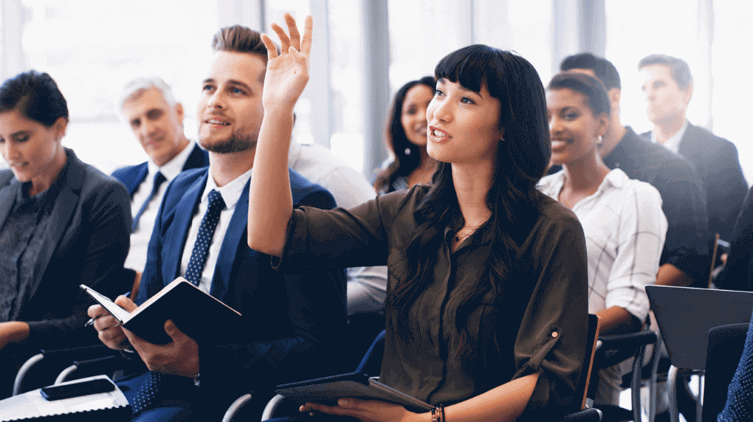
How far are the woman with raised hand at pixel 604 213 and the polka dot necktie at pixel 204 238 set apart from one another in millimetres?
914

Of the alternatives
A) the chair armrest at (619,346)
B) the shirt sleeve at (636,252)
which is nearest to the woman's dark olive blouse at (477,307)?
the chair armrest at (619,346)

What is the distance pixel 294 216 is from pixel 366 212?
18 centimetres

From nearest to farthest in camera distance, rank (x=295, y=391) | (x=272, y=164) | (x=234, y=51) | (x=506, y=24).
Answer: (x=295, y=391) < (x=272, y=164) < (x=234, y=51) < (x=506, y=24)

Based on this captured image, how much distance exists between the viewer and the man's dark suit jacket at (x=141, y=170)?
9.75 ft

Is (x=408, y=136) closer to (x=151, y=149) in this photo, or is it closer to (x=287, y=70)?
(x=151, y=149)

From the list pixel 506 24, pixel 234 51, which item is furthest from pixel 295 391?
pixel 506 24

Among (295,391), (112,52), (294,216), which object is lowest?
(295,391)

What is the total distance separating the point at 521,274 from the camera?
4.25 ft

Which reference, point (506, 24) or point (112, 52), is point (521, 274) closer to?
point (112, 52)

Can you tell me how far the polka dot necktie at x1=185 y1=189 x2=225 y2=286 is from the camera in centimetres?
171

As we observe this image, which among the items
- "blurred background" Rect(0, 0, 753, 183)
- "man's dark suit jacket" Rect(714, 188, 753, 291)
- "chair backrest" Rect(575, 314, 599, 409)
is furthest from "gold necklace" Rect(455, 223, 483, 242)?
"blurred background" Rect(0, 0, 753, 183)

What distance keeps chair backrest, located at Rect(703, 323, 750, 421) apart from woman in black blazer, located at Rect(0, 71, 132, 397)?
176 centimetres

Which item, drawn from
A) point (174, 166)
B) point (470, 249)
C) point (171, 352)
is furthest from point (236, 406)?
point (174, 166)

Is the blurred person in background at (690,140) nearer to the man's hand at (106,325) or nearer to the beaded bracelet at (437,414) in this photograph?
the beaded bracelet at (437,414)
